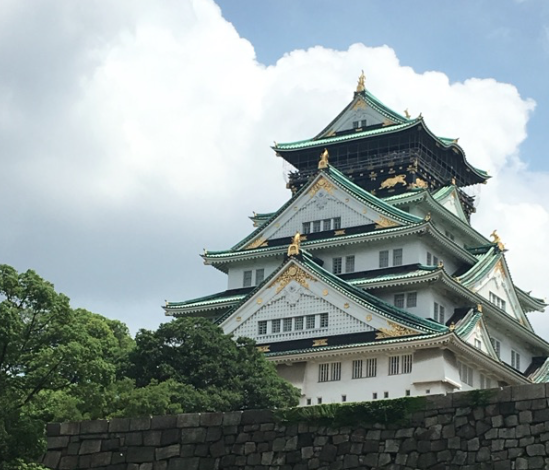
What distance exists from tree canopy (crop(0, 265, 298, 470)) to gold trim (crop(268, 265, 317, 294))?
990 centimetres

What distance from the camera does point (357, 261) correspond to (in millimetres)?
61750

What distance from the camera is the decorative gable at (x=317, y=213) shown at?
205 ft

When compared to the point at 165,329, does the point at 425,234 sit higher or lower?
higher

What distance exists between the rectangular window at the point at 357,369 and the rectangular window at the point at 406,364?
6.85ft

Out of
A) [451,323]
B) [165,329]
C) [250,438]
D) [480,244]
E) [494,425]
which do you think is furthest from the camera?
[480,244]

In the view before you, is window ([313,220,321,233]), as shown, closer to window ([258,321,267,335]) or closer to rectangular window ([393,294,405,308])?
rectangular window ([393,294,405,308])

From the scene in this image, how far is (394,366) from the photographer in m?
54.6

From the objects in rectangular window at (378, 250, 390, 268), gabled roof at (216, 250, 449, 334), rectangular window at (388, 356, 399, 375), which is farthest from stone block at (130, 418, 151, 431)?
rectangular window at (378, 250, 390, 268)

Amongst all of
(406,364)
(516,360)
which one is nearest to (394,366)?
(406,364)

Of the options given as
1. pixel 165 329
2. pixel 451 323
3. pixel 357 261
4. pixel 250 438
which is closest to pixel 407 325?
pixel 451 323

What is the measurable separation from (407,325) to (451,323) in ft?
14.4

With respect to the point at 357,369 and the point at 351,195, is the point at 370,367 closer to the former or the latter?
A: the point at 357,369

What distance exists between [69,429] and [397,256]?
3862cm

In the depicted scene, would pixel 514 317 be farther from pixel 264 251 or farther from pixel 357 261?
pixel 264 251
